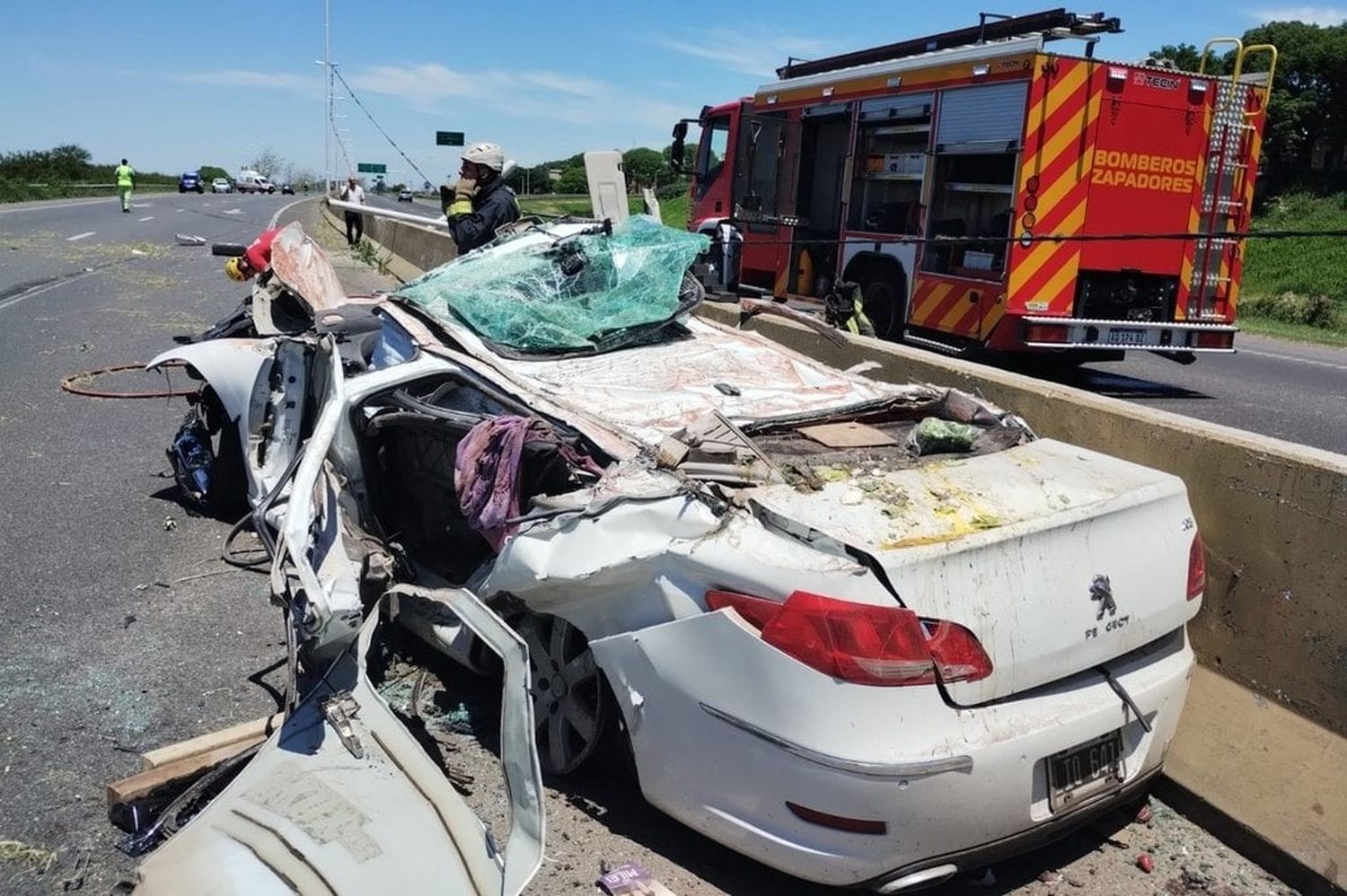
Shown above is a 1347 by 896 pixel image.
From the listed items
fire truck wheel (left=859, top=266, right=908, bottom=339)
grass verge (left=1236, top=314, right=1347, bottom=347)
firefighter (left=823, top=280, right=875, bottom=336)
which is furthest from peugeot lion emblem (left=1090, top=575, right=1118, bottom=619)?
grass verge (left=1236, top=314, right=1347, bottom=347)

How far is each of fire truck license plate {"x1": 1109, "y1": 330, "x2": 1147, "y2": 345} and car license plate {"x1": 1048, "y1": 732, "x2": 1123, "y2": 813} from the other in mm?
7841

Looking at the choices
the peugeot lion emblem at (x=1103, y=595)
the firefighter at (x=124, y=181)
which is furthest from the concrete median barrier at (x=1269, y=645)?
the firefighter at (x=124, y=181)

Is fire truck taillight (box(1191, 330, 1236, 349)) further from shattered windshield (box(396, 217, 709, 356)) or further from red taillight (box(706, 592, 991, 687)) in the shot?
red taillight (box(706, 592, 991, 687))

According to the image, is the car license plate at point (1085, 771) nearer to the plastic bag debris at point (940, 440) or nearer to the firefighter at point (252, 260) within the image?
the plastic bag debris at point (940, 440)

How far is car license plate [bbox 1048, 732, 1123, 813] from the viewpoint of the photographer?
266cm

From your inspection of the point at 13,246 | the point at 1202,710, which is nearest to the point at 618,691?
the point at 1202,710

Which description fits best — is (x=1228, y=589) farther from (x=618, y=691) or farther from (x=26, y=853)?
(x=26, y=853)

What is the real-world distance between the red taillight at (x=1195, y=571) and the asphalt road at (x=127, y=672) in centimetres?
78

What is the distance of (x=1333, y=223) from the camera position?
26406 mm

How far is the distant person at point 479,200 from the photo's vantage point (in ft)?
24.2

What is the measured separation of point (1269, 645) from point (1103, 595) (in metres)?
0.84

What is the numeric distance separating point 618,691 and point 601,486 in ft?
1.83

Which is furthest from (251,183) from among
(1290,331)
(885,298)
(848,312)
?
(848,312)

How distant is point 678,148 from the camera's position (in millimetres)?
13680
